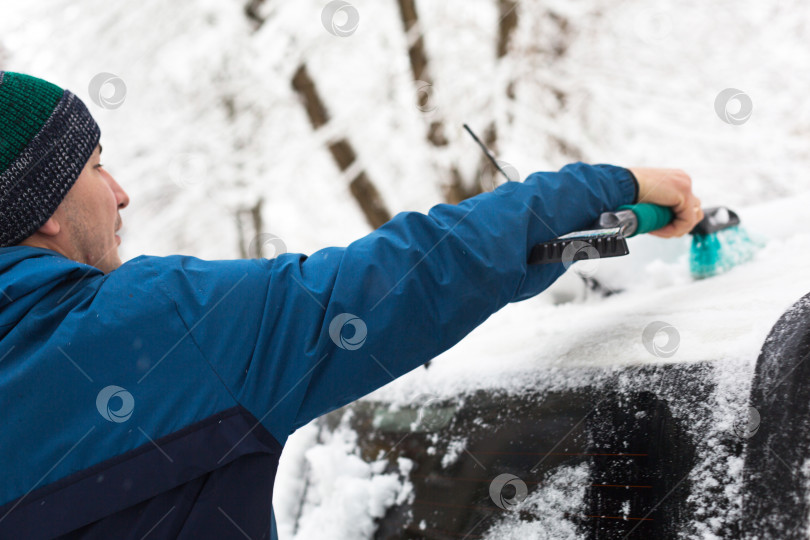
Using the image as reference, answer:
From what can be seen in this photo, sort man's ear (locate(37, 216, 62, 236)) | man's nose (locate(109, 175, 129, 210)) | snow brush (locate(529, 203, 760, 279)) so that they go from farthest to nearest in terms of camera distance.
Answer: man's nose (locate(109, 175, 129, 210)) < snow brush (locate(529, 203, 760, 279)) < man's ear (locate(37, 216, 62, 236))

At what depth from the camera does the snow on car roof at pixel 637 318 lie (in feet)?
4.82

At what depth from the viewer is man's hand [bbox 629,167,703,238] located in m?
1.96

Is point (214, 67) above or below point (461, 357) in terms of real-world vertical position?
above

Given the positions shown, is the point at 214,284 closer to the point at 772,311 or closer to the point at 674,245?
the point at 772,311

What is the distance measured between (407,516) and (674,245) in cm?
158

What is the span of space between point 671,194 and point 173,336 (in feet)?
5.08

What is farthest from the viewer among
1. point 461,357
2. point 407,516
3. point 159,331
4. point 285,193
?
point 285,193

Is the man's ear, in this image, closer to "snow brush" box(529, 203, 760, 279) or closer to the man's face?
the man's face

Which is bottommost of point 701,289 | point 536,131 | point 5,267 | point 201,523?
point 536,131

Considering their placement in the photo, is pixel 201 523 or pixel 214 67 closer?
pixel 201 523

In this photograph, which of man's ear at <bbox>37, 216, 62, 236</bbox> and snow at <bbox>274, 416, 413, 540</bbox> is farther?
snow at <bbox>274, 416, 413, 540</bbox>

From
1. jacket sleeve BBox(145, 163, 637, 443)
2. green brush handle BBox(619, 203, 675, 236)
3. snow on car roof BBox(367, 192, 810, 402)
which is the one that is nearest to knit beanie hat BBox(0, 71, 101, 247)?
jacket sleeve BBox(145, 163, 637, 443)

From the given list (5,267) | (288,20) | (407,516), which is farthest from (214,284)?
(288,20)

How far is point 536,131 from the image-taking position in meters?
7.45
